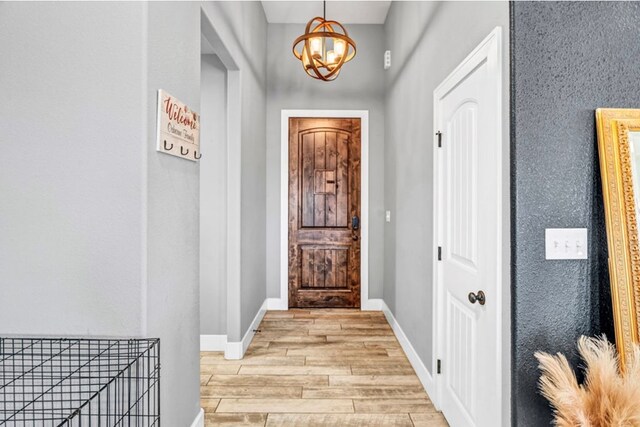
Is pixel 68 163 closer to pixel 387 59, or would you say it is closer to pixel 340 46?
pixel 340 46

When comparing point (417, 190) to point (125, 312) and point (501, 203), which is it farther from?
point (125, 312)

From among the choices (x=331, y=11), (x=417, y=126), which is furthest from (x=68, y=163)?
(x=331, y=11)

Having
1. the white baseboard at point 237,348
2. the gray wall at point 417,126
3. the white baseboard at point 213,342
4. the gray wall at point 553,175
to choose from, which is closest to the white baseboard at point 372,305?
the gray wall at point 417,126

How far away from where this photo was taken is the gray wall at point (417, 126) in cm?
198

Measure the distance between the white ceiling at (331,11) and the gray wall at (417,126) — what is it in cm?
21

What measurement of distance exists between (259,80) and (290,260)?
2.05 metres

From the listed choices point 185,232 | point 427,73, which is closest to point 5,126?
point 185,232

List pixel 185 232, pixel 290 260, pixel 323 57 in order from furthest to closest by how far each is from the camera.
Answer: pixel 290 260 → pixel 323 57 → pixel 185 232

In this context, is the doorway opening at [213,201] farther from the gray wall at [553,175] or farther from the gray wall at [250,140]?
the gray wall at [553,175]

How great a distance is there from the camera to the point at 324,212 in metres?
4.59

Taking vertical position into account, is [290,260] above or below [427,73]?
below

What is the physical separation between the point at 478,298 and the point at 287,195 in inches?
121

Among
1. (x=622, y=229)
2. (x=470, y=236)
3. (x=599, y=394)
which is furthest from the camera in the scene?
(x=470, y=236)

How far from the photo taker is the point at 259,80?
13.2ft
